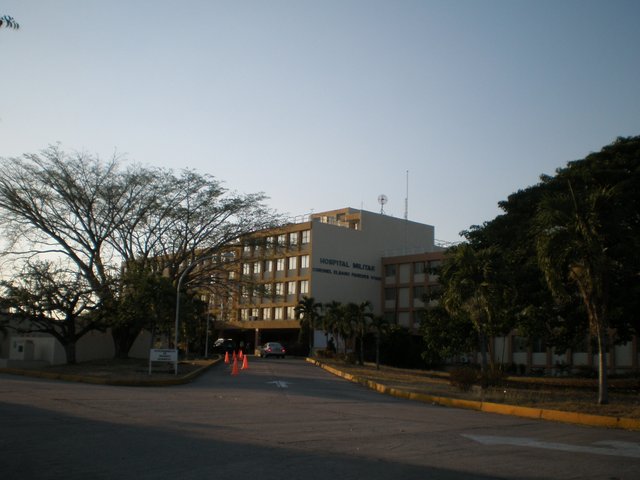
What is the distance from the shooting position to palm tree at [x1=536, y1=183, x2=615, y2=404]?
52.9 feet

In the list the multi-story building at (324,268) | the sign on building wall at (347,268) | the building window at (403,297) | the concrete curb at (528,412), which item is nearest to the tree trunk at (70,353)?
the concrete curb at (528,412)

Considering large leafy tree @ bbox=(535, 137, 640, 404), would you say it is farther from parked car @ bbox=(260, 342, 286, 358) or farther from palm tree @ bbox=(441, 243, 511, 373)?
parked car @ bbox=(260, 342, 286, 358)

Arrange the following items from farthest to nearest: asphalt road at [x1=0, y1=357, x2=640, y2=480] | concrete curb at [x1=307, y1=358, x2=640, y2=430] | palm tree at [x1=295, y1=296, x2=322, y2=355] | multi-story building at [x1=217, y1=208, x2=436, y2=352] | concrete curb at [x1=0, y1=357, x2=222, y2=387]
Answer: multi-story building at [x1=217, y1=208, x2=436, y2=352] → palm tree at [x1=295, y1=296, x2=322, y2=355] → concrete curb at [x1=0, y1=357, x2=222, y2=387] → concrete curb at [x1=307, y1=358, x2=640, y2=430] → asphalt road at [x1=0, y1=357, x2=640, y2=480]

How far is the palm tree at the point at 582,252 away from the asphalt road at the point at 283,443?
3.58 m

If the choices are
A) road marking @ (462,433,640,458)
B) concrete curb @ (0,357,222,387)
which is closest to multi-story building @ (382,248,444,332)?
concrete curb @ (0,357,222,387)

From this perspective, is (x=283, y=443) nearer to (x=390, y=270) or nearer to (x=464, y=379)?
(x=464, y=379)

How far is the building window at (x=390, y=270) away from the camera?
8056cm

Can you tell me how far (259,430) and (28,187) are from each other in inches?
1280

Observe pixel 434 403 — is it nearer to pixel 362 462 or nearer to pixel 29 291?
pixel 362 462

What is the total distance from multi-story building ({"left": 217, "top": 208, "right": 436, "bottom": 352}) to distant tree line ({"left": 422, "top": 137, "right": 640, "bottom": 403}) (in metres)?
45.8

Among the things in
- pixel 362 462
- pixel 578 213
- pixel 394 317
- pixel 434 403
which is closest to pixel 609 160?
pixel 578 213

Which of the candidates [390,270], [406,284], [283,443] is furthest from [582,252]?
[390,270]

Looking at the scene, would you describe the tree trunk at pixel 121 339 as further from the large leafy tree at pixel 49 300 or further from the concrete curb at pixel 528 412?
the concrete curb at pixel 528 412

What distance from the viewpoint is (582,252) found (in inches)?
639
